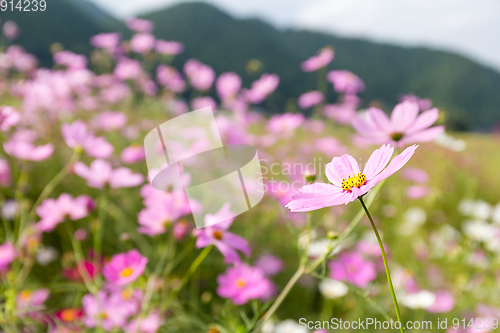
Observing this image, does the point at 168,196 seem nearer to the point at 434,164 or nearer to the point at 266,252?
the point at 266,252

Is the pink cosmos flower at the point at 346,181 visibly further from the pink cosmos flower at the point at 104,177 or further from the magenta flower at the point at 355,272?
the magenta flower at the point at 355,272

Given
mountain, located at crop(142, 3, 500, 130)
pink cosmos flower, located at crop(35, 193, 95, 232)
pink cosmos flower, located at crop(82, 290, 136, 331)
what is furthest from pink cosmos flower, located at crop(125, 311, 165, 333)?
mountain, located at crop(142, 3, 500, 130)

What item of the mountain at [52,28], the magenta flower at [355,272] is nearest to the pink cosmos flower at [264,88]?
the magenta flower at [355,272]

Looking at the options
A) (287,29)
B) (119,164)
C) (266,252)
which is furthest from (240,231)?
(287,29)

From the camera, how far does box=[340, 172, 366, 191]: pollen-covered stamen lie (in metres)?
0.37

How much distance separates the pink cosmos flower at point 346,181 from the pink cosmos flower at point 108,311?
0.46m

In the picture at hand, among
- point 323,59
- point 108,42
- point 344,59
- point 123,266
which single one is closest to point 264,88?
point 323,59

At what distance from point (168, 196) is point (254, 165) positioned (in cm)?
23

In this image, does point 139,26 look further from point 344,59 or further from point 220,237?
point 344,59

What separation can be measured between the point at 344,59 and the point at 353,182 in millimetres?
30317

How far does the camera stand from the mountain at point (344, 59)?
83.0 ft

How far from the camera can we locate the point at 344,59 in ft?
92.8

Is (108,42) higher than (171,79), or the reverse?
(108,42)

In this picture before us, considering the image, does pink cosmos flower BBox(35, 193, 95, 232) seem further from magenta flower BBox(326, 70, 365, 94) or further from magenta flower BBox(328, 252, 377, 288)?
magenta flower BBox(326, 70, 365, 94)
